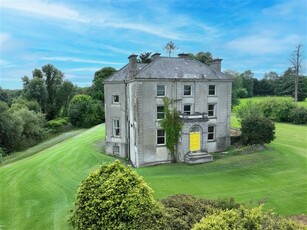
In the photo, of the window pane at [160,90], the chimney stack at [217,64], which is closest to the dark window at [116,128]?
the window pane at [160,90]

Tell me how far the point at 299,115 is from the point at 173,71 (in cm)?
3755

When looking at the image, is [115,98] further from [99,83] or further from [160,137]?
[99,83]

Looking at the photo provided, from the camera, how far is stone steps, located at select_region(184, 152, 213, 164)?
23234mm

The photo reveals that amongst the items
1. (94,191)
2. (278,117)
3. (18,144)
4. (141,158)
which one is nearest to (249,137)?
(141,158)

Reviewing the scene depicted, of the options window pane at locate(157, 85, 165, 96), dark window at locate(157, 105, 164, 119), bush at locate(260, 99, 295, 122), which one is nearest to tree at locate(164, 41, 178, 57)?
window pane at locate(157, 85, 165, 96)

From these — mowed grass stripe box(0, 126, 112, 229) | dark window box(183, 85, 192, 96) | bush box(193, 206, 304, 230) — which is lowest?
mowed grass stripe box(0, 126, 112, 229)

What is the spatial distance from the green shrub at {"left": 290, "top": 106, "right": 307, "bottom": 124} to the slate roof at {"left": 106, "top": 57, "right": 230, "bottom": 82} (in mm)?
31636

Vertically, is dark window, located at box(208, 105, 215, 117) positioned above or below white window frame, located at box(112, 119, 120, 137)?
above

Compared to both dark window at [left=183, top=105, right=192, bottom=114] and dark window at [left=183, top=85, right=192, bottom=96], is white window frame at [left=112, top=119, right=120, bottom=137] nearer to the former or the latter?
dark window at [left=183, top=105, right=192, bottom=114]

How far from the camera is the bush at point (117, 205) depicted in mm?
9203

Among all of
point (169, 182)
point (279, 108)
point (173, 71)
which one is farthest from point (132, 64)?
point (279, 108)

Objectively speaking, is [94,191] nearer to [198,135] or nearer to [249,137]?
[198,135]

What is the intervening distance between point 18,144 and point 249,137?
34750 mm

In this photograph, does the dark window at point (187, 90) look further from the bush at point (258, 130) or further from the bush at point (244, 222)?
the bush at point (244, 222)
